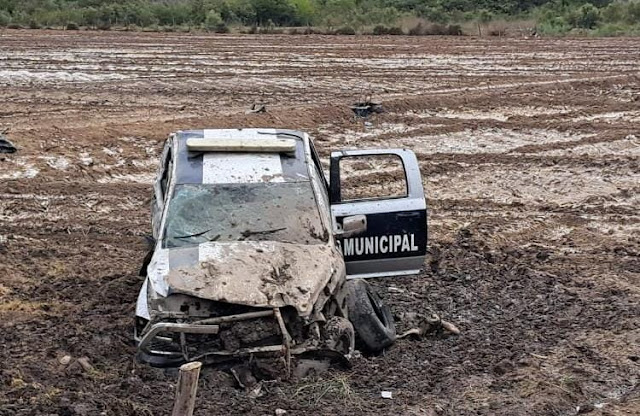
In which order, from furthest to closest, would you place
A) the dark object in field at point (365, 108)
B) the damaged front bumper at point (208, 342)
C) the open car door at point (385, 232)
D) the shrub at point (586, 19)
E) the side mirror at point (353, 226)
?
1. the shrub at point (586, 19)
2. the dark object in field at point (365, 108)
3. the open car door at point (385, 232)
4. the side mirror at point (353, 226)
5. the damaged front bumper at point (208, 342)

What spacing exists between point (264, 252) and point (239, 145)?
4.31 feet

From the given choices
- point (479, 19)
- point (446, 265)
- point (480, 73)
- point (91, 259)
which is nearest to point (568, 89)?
point (480, 73)

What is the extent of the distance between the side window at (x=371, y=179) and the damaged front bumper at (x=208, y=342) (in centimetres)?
703

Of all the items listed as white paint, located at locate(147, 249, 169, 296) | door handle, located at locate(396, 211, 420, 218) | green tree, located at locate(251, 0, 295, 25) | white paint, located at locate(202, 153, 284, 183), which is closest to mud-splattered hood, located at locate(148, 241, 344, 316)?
white paint, located at locate(147, 249, 169, 296)

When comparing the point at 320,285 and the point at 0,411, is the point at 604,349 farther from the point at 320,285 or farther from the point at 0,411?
the point at 0,411

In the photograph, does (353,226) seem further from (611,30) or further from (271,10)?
(271,10)

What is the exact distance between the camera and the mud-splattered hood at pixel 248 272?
7.21m

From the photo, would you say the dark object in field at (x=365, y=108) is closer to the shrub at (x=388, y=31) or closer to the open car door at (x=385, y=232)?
the open car door at (x=385, y=232)

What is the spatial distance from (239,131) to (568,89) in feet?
57.0

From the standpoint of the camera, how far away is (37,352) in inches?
316

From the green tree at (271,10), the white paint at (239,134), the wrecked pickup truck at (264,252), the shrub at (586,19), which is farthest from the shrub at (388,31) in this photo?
the white paint at (239,134)

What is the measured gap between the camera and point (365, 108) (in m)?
20.3

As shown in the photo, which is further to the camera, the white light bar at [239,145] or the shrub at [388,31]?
the shrub at [388,31]

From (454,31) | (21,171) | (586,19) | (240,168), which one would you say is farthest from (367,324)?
(586,19)
